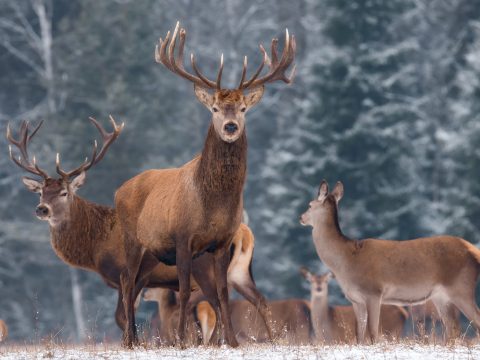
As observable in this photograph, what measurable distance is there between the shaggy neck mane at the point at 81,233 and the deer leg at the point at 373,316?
2.94 m

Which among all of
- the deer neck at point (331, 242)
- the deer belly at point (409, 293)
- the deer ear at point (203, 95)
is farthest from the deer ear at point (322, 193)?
the deer ear at point (203, 95)

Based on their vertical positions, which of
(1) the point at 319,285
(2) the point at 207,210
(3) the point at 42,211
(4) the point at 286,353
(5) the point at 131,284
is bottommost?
(1) the point at 319,285

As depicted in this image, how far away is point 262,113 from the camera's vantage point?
44625 millimetres

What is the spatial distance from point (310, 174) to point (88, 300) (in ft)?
25.6

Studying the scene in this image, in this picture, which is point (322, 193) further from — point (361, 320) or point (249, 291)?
point (361, 320)

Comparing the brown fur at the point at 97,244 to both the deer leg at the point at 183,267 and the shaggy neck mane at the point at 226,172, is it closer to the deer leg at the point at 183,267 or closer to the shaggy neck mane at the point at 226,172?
the deer leg at the point at 183,267

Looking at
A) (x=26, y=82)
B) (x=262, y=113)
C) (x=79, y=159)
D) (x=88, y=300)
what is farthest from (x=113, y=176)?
(x=262, y=113)

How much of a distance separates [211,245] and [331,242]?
130 inches

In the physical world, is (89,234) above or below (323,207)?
below

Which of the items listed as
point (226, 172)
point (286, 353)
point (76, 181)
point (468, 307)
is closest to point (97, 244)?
point (76, 181)

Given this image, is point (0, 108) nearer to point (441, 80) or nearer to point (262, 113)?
point (262, 113)

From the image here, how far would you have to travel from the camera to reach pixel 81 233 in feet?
47.9

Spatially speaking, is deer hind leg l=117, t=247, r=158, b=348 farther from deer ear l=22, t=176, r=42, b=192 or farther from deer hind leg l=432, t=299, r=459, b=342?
deer hind leg l=432, t=299, r=459, b=342

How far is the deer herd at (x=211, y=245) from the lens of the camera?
11.6m
